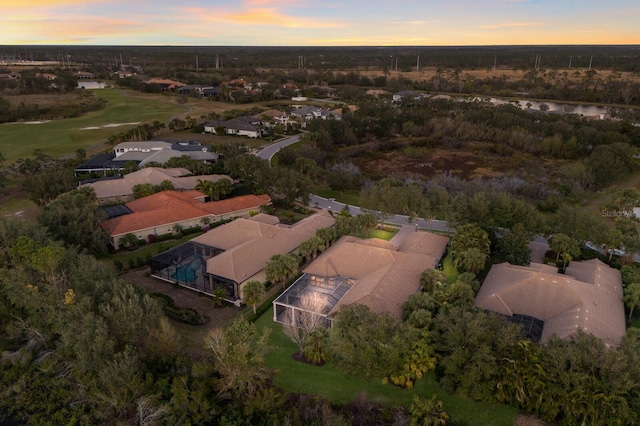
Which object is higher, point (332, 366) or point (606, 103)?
point (606, 103)

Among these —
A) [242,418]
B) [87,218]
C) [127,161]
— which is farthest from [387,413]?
[127,161]

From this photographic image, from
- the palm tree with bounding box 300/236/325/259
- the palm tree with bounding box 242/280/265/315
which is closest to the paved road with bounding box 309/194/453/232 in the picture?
the palm tree with bounding box 300/236/325/259

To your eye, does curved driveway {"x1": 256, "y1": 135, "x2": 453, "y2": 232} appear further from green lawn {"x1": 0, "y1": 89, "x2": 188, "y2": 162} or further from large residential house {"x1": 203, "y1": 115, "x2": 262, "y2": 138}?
green lawn {"x1": 0, "y1": 89, "x2": 188, "y2": 162}

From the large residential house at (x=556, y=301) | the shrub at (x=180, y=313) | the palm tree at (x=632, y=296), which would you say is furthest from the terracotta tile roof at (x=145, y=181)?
the palm tree at (x=632, y=296)

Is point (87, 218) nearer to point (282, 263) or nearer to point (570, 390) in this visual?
point (282, 263)

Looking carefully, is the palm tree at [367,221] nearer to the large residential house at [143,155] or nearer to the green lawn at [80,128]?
the large residential house at [143,155]

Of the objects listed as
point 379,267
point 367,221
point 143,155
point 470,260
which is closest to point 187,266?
point 379,267

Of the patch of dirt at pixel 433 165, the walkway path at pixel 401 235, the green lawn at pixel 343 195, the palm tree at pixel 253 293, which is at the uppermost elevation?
the palm tree at pixel 253 293
